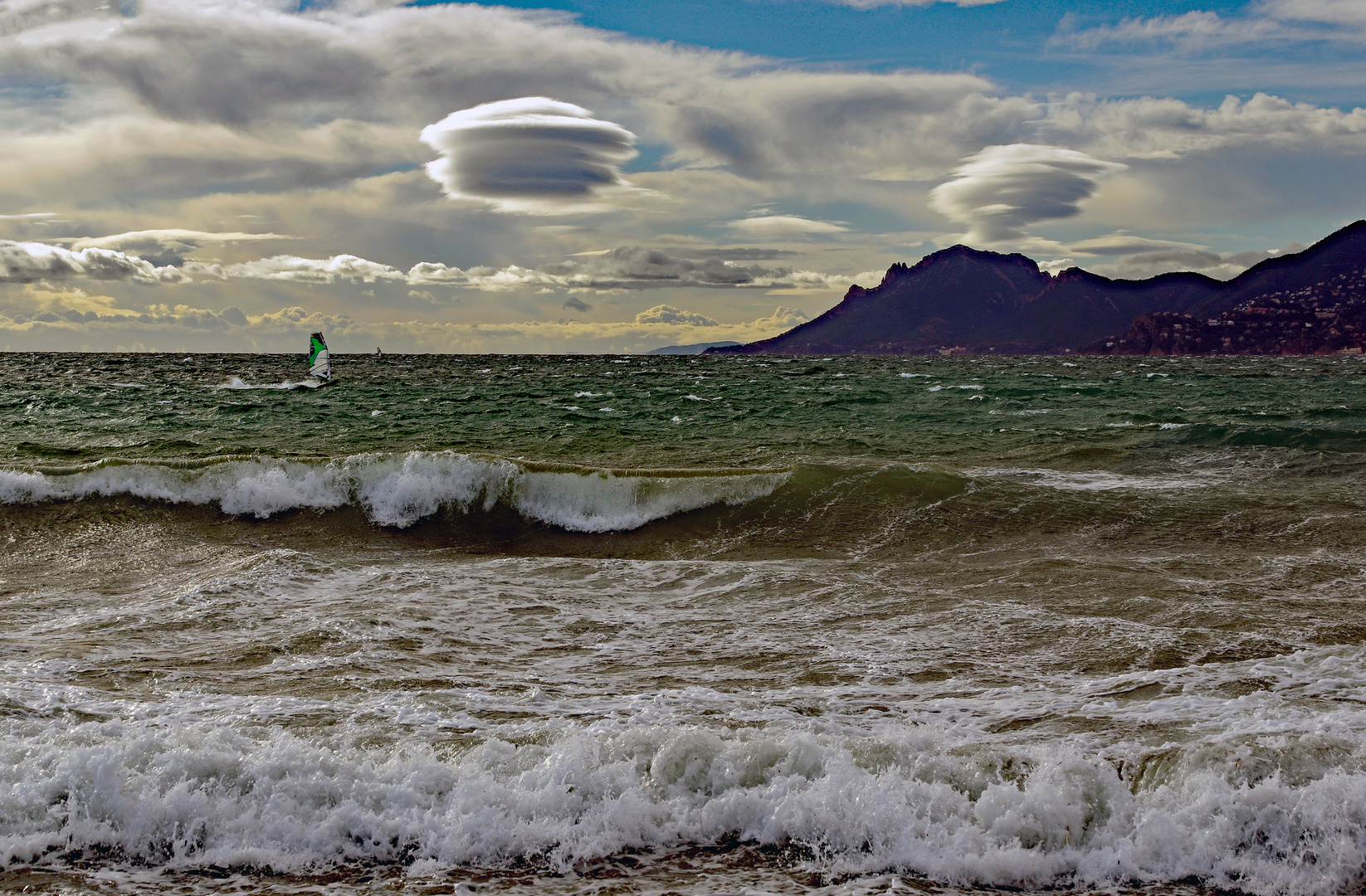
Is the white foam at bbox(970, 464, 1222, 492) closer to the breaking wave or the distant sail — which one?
the breaking wave

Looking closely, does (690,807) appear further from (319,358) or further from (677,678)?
(319,358)

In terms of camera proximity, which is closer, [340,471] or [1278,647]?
[1278,647]

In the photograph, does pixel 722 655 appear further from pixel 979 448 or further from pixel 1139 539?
pixel 979 448

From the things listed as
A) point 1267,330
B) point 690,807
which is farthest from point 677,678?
point 1267,330

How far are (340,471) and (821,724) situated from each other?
462 inches

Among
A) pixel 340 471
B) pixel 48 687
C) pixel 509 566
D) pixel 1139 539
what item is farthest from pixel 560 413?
pixel 48 687

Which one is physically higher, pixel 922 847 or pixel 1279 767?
pixel 1279 767

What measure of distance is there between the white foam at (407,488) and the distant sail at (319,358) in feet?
130

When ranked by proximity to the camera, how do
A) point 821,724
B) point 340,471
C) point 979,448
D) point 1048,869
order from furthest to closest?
1. point 979,448
2. point 340,471
3. point 821,724
4. point 1048,869

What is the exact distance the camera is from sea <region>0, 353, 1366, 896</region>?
3951 mm

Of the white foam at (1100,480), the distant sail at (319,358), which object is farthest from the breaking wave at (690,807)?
the distant sail at (319,358)

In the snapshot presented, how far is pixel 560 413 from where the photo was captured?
93.4 ft

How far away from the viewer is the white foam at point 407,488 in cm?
1351

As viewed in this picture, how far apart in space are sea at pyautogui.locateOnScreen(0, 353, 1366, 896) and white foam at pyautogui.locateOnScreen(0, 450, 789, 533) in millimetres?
69
